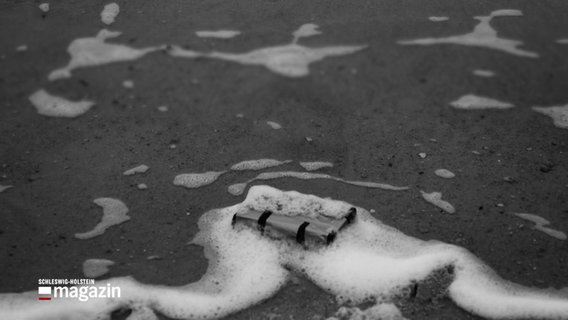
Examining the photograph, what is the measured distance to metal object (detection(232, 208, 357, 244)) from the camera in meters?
3.26

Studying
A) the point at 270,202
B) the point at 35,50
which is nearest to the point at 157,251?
the point at 270,202

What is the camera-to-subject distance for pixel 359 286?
3027 millimetres

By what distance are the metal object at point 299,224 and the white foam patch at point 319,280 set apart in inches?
1.9

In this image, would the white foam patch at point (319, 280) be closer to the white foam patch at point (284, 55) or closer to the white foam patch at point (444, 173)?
the white foam patch at point (444, 173)

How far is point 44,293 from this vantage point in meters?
3.07

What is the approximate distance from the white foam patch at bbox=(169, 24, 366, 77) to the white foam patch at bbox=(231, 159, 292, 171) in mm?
1087

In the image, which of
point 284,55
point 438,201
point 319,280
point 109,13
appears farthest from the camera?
point 109,13

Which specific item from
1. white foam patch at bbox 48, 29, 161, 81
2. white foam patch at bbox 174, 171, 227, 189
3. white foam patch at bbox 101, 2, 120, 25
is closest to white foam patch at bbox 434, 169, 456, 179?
white foam patch at bbox 174, 171, 227, 189

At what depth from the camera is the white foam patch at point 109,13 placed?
209 inches

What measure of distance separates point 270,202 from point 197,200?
19.6 inches

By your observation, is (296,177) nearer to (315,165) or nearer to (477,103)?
(315,165)

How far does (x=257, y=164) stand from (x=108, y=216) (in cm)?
107

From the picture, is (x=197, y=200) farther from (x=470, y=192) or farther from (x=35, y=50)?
(x=35, y=50)

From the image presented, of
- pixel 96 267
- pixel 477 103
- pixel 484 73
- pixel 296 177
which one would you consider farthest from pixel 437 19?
pixel 96 267
